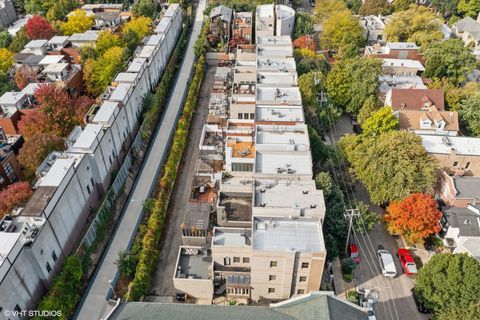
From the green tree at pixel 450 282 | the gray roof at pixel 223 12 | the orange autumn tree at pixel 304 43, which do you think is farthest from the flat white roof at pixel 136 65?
the green tree at pixel 450 282

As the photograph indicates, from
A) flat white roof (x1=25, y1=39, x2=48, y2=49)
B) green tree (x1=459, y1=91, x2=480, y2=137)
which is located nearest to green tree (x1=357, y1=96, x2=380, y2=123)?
green tree (x1=459, y1=91, x2=480, y2=137)

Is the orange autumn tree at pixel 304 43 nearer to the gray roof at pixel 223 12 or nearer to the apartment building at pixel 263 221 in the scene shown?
the gray roof at pixel 223 12

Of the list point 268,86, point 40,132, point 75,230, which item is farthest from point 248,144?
point 40,132

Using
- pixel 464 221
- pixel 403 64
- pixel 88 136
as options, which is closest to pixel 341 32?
pixel 403 64

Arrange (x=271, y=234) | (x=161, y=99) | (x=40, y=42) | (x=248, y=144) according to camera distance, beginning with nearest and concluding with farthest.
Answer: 1. (x=271, y=234)
2. (x=248, y=144)
3. (x=161, y=99)
4. (x=40, y=42)

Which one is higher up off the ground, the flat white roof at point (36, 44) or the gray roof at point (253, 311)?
the flat white roof at point (36, 44)

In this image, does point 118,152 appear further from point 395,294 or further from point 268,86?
point 395,294

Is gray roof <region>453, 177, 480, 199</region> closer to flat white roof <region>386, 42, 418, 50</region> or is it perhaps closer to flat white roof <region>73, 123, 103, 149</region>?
flat white roof <region>386, 42, 418, 50</region>
